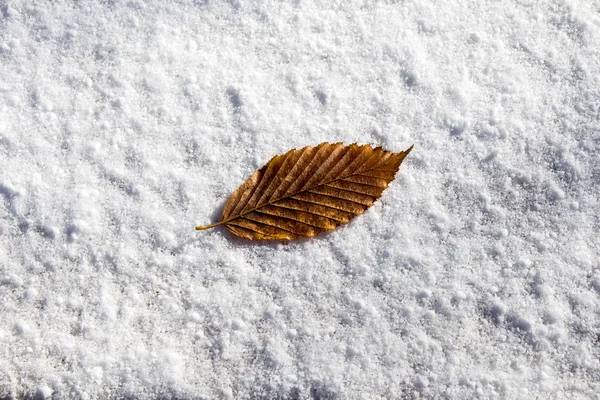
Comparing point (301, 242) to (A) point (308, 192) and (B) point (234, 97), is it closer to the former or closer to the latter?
(A) point (308, 192)

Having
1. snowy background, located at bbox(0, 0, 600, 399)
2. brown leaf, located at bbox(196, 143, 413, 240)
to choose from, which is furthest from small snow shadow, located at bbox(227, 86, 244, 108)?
brown leaf, located at bbox(196, 143, 413, 240)

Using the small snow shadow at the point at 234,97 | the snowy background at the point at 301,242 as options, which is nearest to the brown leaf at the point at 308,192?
the snowy background at the point at 301,242

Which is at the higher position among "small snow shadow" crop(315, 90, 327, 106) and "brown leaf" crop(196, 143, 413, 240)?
"small snow shadow" crop(315, 90, 327, 106)

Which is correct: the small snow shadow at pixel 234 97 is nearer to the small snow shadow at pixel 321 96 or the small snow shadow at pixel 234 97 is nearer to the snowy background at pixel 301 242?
the snowy background at pixel 301 242

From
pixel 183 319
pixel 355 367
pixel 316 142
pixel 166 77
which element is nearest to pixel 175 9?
pixel 166 77

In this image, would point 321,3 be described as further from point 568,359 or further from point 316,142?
point 568,359

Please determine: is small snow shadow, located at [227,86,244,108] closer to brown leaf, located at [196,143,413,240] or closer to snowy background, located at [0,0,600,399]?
snowy background, located at [0,0,600,399]
